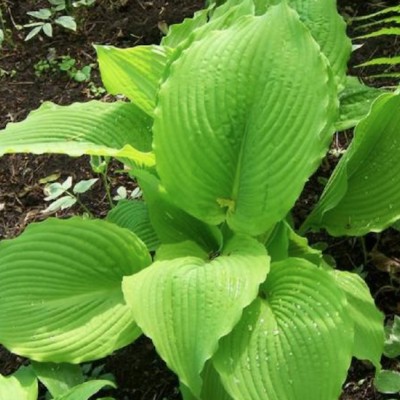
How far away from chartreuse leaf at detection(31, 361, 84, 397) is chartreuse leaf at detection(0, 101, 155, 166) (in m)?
0.47

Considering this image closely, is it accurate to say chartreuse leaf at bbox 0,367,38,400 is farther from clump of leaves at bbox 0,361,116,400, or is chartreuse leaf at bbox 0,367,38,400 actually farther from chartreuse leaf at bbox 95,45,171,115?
chartreuse leaf at bbox 95,45,171,115

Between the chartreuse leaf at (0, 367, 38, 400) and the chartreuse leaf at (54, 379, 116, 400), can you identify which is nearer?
the chartreuse leaf at (54, 379, 116, 400)

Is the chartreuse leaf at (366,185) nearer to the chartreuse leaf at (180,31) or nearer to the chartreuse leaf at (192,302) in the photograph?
the chartreuse leaf at (192,302)

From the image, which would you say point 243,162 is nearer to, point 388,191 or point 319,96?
point 319,96

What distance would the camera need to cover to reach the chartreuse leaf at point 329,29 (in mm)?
1922

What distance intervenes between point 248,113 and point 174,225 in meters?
0.35

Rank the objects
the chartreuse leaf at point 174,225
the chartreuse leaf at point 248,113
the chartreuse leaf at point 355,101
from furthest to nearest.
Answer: the chartreuse leaf at point 355,101
the chartreuse leaf at point 174,225
the chartreuse leaf at point 248,113

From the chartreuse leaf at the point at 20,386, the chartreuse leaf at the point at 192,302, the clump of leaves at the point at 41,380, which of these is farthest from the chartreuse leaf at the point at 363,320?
the chartreuse leaf at the point at 20,386

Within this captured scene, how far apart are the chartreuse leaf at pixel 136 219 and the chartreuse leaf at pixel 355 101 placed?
51cm

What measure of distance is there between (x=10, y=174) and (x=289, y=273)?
3.50 feet

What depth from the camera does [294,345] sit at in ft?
5.12

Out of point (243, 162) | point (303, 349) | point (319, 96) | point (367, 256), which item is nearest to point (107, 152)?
point (243, 162)

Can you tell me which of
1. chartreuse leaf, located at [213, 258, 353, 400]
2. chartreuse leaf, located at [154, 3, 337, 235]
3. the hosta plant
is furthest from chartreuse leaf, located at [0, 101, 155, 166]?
chartreuse leaf, located at [213, 258, 353, 400]

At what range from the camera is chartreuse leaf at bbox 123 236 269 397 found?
148 centimetres
